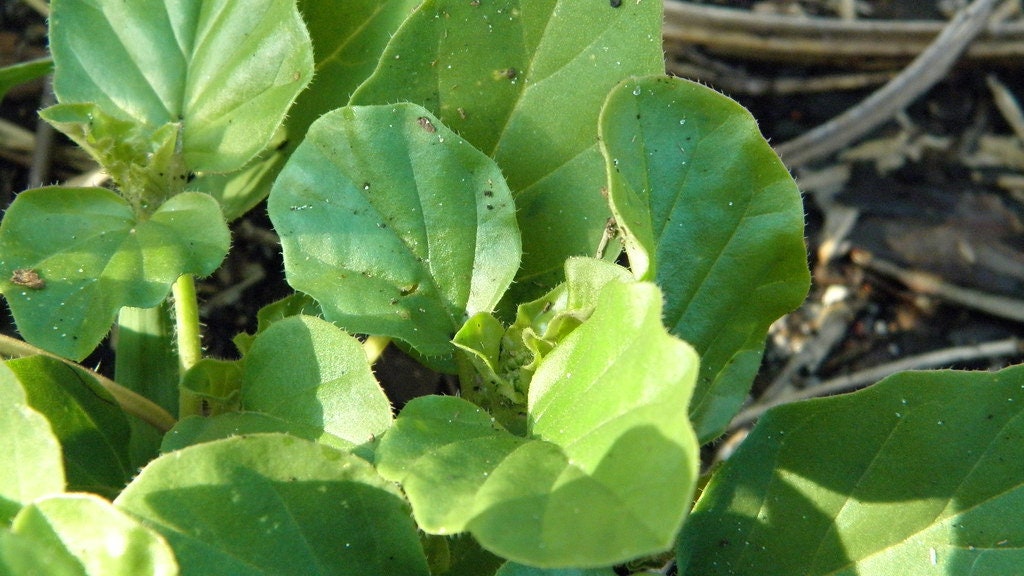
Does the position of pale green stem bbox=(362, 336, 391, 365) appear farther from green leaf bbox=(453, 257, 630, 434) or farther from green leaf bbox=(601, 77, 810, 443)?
green leaf bbox=(601, 77, 810, 443)

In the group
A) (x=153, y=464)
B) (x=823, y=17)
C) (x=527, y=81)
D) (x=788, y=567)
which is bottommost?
(x=788, y=567)

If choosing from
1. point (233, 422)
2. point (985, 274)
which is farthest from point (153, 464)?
point (985, 274)

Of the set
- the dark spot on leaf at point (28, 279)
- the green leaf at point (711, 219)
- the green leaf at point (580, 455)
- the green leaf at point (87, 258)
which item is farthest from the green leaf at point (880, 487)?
the dark spot on leaf at point (28, 279)

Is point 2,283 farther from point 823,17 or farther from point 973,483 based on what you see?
point 823,17

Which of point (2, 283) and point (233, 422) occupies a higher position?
point (2, 283)

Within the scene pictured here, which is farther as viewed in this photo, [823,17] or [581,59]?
[823,17]

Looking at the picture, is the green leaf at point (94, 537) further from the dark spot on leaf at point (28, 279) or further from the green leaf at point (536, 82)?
the green leaf at point (536, 82)

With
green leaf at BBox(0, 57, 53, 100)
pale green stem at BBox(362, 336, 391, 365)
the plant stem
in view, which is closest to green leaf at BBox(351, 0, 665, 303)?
pale green stem at BBox(362, 336, 391, 365)
